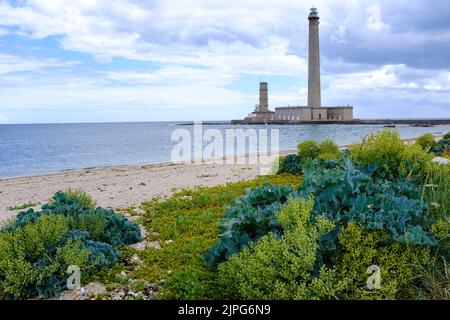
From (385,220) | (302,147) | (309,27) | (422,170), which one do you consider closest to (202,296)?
(385,220)

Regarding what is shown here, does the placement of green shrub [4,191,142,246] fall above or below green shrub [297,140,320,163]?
below

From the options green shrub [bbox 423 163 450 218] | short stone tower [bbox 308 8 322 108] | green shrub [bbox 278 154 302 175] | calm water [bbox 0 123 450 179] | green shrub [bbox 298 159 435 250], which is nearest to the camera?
green shrub [bbox 298 159 435 250]

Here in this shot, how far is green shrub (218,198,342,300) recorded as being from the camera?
364cm

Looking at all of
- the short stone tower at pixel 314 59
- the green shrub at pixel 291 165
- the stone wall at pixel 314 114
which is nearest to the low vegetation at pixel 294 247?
the green shrub at pixel 291 165

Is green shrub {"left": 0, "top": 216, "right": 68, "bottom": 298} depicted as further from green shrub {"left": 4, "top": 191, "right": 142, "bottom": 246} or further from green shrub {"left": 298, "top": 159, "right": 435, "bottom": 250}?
green shrub {"left": 298, "top": 159, "right": 435, "bottom": 250}

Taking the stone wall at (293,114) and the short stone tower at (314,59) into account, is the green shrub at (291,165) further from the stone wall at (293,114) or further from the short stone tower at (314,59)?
the stone wall at (293,114)

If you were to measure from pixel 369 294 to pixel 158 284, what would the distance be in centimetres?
245

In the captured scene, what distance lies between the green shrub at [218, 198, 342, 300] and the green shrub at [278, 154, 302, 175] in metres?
9.51

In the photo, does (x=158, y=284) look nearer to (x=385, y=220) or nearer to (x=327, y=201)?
(x=327, y=201)

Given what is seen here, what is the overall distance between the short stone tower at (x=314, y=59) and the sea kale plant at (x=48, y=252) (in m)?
91.8

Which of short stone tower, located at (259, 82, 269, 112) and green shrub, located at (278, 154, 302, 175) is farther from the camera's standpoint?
Answer: short stone tower, located at (259, 82, 269, 112)

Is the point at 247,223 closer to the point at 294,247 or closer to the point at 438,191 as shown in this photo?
the point at 294,247

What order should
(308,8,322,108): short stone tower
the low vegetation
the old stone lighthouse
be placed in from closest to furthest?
the low vegetation < (308,8,322,108): short stone tower < the old stone lighthouse

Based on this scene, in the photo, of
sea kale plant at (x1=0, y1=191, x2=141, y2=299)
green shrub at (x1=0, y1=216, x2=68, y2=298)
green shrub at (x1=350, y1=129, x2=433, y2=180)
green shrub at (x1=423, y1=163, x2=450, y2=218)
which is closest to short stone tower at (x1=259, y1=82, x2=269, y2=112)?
green shrub at (x1=350, y1=129, x2=433, y2=180)
